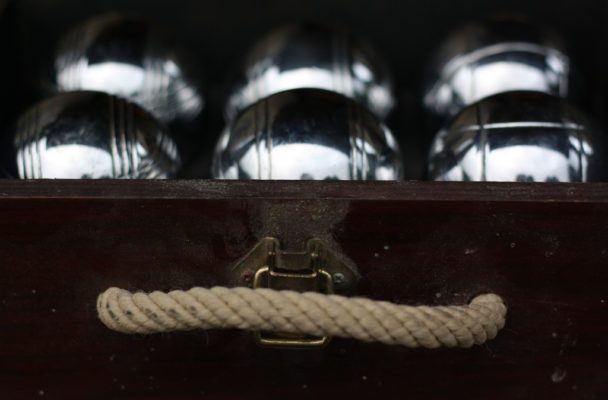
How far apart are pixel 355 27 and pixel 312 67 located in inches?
13.5

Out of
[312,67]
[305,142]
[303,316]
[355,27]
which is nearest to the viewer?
[303,316]

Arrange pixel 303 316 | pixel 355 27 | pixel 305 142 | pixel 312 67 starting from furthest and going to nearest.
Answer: pixel 355 27
pixel 312 67
pixel 305 142
pixel 303 316

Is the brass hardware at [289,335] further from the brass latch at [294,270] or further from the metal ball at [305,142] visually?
the metal ball at [305,142]

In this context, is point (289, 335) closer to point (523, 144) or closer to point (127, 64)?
point (523, 144)

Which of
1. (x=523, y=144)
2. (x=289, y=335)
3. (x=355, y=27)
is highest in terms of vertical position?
(x=355, y=27)

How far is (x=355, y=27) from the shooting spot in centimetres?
130

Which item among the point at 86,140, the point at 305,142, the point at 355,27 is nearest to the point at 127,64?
the point at 86,140

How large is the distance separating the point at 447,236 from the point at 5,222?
1.35 ft

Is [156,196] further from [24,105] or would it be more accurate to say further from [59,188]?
[24,105]

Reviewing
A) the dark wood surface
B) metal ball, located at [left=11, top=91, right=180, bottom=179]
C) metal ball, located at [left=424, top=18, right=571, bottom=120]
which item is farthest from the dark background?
the dark wood surface

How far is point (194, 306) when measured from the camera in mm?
612

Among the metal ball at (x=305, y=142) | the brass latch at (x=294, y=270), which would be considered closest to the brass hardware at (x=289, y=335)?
the brass latch at (x=294, y=270)

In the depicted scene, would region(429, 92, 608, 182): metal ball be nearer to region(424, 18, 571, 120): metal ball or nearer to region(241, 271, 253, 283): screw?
region(424, 18, 571, 120): metal ball

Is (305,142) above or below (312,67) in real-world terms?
below
